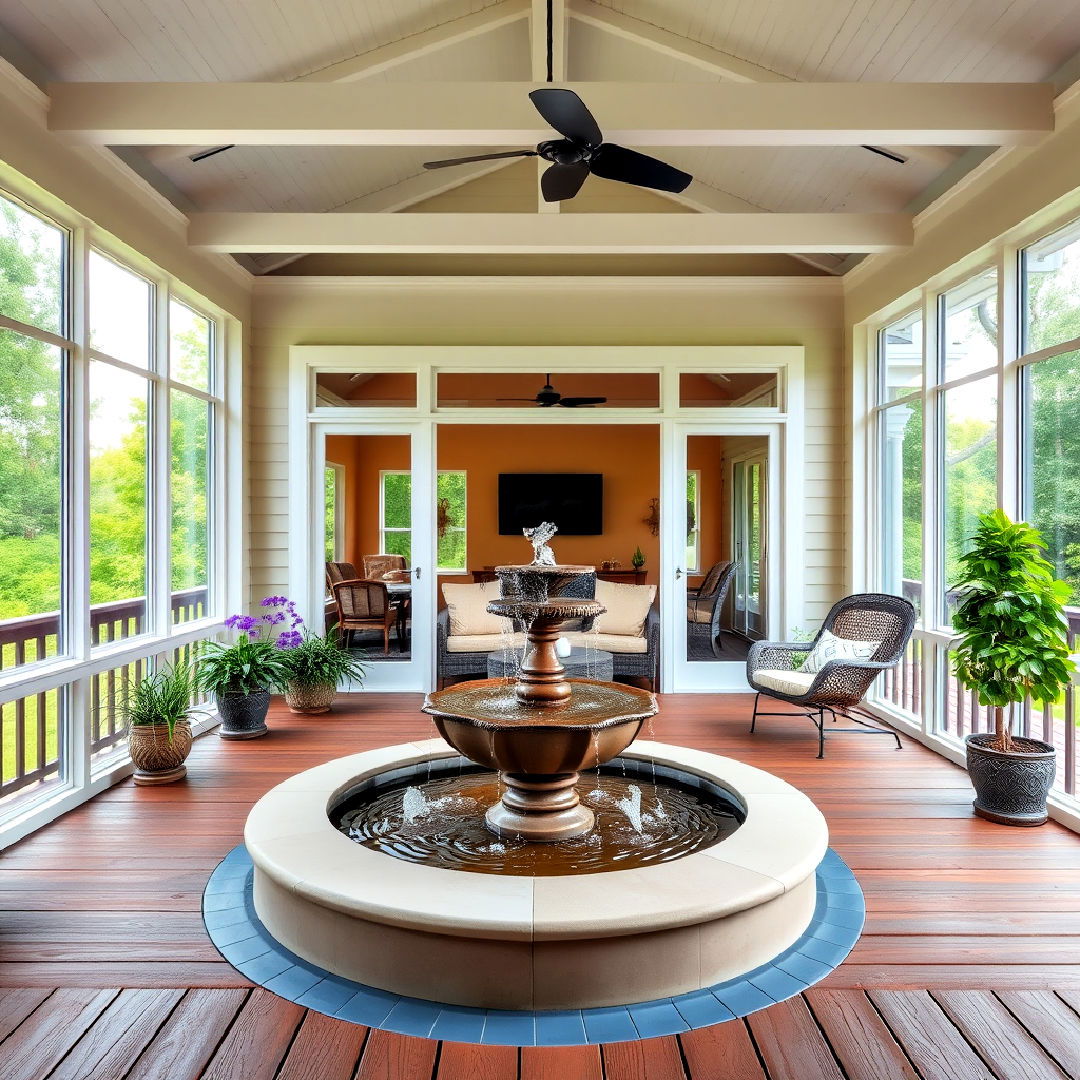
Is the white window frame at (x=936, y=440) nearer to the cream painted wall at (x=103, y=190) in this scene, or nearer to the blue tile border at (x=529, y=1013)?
the blue tile border at (x=529, y=1013)

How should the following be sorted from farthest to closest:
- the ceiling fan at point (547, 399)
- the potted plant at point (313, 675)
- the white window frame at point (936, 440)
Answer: the ceiling fan at point (547, 399), the potted plant at point (313, 675), the white window frame at point (936, 440)

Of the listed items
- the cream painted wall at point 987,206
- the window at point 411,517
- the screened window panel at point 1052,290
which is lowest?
the window at point 411,517

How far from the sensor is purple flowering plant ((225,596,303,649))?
5719mm

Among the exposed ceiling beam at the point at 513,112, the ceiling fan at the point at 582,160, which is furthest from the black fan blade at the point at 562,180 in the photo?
the exposed ceiling beam at the point at 513,112

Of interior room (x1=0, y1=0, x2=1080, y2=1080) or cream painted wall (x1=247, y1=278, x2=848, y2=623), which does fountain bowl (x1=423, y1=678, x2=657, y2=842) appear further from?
cream painted wall (x1=247, y1=278, x2=848, y2=623)

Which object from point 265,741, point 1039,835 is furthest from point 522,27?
point 1039,835

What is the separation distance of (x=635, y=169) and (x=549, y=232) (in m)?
1.78

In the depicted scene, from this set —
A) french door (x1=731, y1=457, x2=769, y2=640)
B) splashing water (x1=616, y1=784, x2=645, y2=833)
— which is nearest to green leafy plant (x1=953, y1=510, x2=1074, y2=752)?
splashing water (x1=616, y1=784, x2=645, y2=833)

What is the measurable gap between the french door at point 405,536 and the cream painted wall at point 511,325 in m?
0.27

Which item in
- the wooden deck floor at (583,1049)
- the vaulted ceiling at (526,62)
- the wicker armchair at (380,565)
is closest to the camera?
the wooden deck floor at (583,1049)

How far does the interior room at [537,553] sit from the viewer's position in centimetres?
218

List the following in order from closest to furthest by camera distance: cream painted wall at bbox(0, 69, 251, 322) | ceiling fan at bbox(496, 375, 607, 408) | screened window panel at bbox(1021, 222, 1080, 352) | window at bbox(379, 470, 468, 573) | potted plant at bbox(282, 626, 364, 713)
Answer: cream painted wall at bbox(0, 69, 251, 322) < screened window panel at bbox(1021, 222, 1080, 352) < potted plant at bbox(282, 626, 364, 713) < window at bbox(379, 470, 468, 573) < ceiling fan at bbox(496, 375, 607, 408)

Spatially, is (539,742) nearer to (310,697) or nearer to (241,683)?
(241,683)

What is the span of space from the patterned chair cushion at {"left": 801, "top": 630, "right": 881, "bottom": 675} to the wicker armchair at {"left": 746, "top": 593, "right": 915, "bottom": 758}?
42 mm
